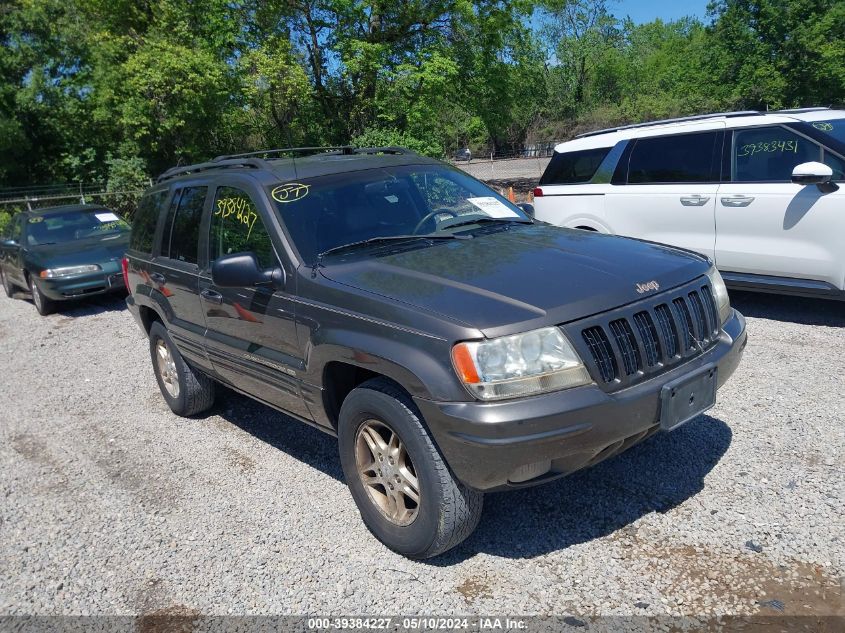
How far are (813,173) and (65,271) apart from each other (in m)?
9.60

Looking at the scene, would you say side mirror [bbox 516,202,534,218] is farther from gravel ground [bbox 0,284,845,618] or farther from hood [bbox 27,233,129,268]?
hood [bbox 27,233,129,268]

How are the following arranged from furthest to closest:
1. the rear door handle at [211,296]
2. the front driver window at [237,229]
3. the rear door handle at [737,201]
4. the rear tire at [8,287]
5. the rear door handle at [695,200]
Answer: the rear tire at [8,287] → the rear door handle at [695,200] → the rear door handle at [737,201] → the rear door handle at [211,296] → the front driver window at [237,229]

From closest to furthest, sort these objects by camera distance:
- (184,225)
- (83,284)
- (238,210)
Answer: (238,210) → (184,225) → (83,284)

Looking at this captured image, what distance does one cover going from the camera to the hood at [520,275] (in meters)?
2.87

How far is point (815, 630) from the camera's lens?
2.60 metres

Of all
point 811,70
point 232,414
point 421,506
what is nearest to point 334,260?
point 421,506

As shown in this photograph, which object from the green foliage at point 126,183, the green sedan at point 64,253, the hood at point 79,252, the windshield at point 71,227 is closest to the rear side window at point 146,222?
the hood at point 79,252

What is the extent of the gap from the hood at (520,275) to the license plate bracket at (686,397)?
0.43 m

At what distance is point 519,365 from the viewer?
2.75 meters

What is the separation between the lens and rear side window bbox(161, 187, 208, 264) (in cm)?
460

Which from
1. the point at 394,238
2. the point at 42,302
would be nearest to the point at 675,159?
the point at 394,238

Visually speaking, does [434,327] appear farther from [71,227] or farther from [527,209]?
[71,227]

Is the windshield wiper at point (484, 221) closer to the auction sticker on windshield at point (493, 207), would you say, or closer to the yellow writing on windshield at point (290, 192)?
the auction sticker on windshield at point (493, 207)

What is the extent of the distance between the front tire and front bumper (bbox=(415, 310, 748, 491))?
12 centimetres
